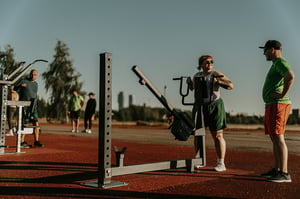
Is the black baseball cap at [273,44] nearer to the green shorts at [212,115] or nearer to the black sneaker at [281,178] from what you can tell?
the green shorts at [212,115]

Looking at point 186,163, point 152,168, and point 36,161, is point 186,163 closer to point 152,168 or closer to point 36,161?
point 152,168

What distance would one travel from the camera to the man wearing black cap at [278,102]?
431 centimetres

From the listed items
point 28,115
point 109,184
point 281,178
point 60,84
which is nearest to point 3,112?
point 28,115

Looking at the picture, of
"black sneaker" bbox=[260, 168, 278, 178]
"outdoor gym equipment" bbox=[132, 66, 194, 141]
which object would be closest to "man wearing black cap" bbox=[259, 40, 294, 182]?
"black sneaker" bbox=[260, 168, 278, 178]

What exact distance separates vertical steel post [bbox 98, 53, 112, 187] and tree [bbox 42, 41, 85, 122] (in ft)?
115

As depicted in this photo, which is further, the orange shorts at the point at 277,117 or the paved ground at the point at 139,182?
the orange shorts at the point at 277,117

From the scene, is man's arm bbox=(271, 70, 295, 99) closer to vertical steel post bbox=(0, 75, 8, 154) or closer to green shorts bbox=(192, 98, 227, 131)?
green shorts bbox=(192, 98, 227, 131)

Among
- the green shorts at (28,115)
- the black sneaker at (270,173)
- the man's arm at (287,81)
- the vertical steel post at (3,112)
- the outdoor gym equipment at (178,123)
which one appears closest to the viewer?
the man's arm at (287,81)

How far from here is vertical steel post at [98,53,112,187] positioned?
3.74m

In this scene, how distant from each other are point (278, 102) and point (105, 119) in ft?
7.25

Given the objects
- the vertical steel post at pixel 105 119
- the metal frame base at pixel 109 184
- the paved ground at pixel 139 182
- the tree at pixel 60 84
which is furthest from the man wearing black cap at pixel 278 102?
the tree at pixel 60 84

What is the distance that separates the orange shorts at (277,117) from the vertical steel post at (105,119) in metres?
2.08

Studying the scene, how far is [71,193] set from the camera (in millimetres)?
3502

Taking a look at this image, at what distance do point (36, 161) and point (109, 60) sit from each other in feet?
9.84
